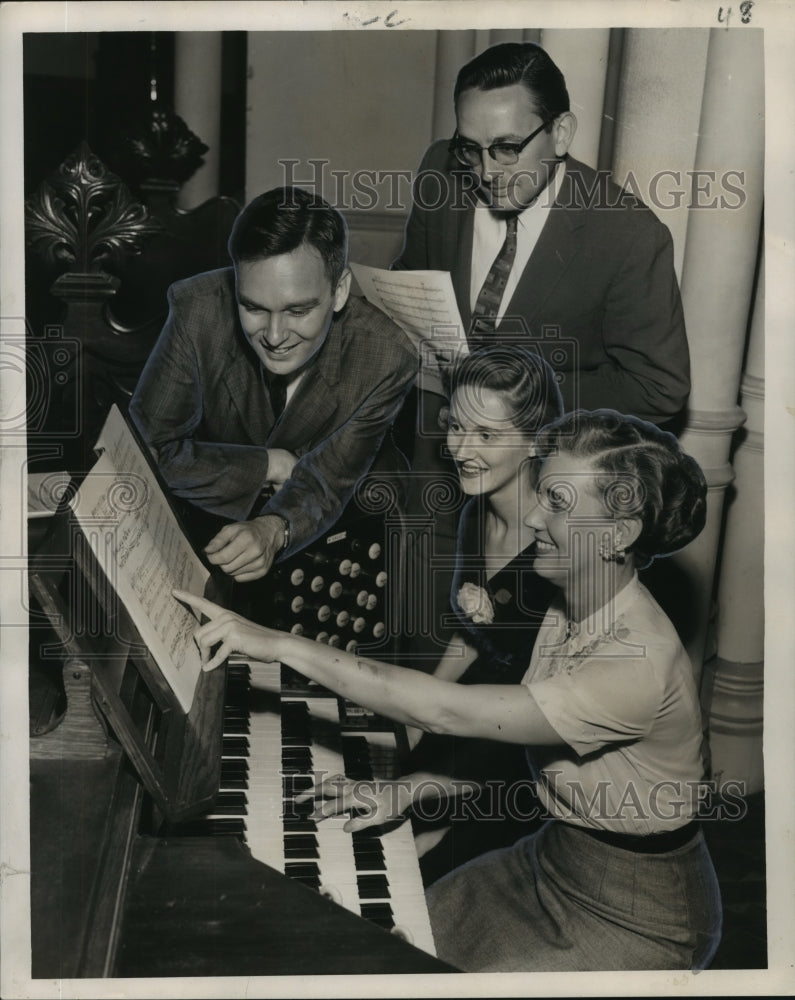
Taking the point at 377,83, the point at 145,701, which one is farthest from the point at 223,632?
the point at 377,83

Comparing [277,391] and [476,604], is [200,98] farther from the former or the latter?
[476,604]

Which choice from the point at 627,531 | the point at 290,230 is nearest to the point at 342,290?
the point at 290,230

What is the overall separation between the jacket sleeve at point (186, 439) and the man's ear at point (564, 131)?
3.43 ft

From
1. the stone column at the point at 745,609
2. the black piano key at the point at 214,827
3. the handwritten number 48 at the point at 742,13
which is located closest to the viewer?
the black piano key at the point at 214,827

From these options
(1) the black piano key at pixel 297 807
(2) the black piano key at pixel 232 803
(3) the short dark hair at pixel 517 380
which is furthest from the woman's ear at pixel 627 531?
(2) the black piano key at pixel 232 803

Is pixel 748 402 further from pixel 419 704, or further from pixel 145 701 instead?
pixel 145 701

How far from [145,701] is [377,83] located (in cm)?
→ 165

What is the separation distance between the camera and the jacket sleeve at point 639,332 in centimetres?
311

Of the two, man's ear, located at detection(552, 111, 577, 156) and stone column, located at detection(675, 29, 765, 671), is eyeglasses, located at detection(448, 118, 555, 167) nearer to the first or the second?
man's ear, located at detection(552, 111, 577, 156)

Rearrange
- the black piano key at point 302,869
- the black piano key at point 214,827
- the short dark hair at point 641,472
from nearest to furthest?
1. the black piano key at point 214,827
2. the black piano key at point 302,869
3. the short dark hair at point 641,472

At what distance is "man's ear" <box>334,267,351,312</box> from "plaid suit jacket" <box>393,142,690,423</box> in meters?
0.13

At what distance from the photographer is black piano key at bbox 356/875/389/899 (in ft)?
9.57

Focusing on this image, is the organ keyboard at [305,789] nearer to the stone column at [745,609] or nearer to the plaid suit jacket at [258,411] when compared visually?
the plaid suit jacket at [258,411]

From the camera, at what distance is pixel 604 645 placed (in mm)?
2986
